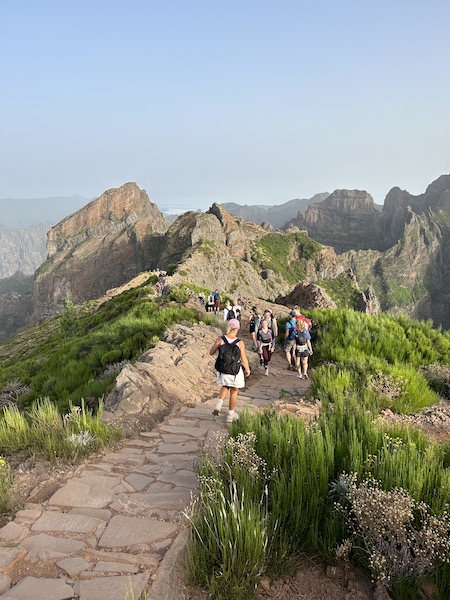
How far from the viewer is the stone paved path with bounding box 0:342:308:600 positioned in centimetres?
270

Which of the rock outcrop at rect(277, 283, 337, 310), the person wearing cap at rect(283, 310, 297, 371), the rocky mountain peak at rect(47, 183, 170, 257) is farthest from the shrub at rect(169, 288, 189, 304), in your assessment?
the rocky mountain peak at rect(47, 183, 170, 257)

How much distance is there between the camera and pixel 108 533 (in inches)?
132

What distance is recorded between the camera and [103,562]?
9.71 feet

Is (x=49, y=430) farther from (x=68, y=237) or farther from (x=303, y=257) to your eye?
(x=68, y=237)

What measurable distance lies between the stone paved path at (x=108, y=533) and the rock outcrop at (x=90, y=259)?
117 meters

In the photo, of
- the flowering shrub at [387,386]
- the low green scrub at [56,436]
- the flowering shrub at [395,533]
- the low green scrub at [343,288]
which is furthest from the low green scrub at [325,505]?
the low green scrub at [343,288]

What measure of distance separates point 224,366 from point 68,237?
177 metres

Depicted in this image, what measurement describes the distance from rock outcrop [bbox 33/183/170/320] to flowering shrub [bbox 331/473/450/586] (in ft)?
392

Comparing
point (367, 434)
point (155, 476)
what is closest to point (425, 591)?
point (367, 434)

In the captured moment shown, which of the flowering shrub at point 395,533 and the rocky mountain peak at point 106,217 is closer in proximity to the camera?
the flowering shrub at point 395,533

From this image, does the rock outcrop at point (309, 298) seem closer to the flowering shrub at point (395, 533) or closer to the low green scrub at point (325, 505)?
the low green scrub at point (325, 505)

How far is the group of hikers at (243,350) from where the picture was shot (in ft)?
22.5

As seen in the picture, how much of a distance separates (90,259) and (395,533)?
151295 mm

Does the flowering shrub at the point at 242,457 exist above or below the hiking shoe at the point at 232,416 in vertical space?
above
